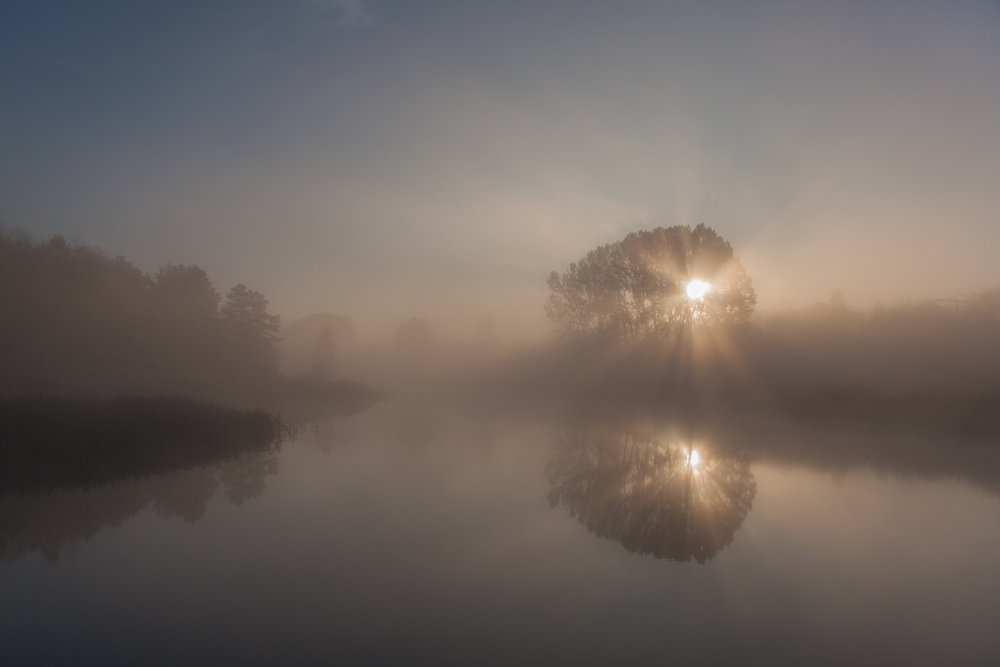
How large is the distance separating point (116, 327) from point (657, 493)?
170ft

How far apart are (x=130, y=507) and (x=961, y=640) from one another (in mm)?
16499

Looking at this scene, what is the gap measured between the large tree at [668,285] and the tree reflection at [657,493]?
3351 centimetres

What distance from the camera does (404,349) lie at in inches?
5030

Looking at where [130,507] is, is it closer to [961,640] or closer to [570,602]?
[570,602]

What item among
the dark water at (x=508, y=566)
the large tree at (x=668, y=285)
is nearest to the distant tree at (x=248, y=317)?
the large tree at (x=668, y=285)

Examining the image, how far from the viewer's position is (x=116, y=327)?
161 ft

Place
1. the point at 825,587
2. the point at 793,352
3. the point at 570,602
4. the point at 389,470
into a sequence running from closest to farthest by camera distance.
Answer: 1. the point at 570,602
2. the point at 825,587
3. the point at 389,470
4. the point at 793,352

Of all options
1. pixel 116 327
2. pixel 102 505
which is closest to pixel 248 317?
pixel 116 327

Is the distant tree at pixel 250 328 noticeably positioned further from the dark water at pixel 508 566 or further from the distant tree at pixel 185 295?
the dark water at pixel 508 566

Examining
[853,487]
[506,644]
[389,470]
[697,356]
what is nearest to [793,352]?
[697,356]

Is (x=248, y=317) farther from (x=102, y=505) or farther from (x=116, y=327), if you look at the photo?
(x=102, y=505)

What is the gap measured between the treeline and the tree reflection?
25525mm

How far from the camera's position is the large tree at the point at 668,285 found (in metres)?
54.4

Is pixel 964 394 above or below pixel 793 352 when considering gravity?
below
